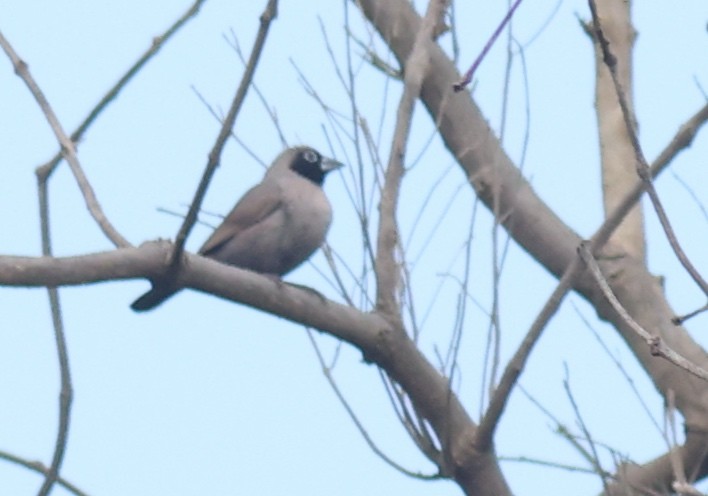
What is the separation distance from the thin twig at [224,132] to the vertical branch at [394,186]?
2.91 ft

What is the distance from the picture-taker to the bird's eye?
651cm

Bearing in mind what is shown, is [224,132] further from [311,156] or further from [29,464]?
[311,156]

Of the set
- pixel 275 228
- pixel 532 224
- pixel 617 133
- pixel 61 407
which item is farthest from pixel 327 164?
pixel 61 407

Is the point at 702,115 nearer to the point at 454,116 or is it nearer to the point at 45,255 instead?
the point at 45,255

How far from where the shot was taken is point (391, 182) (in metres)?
4.03

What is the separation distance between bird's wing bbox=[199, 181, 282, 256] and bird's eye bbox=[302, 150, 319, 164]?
0.59 meters

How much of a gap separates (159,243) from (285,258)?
237 cm

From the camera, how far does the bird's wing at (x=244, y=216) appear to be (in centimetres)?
561

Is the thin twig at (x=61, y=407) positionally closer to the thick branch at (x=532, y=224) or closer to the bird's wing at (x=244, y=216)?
the thick branch at (x=532, y=224)

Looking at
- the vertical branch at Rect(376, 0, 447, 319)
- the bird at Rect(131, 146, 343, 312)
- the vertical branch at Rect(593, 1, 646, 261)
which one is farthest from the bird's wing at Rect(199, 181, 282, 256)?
the vertical branch at Rect(376, 0, 447, 319)

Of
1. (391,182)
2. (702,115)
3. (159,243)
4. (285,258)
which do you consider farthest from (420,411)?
(285,258)

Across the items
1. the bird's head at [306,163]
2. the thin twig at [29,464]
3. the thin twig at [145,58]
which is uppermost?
the bird's head at [306,163]

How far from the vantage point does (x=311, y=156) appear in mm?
6559

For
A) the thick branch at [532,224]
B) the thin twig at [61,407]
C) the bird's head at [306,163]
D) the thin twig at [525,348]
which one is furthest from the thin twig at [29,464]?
the bird's head at [306,163]
